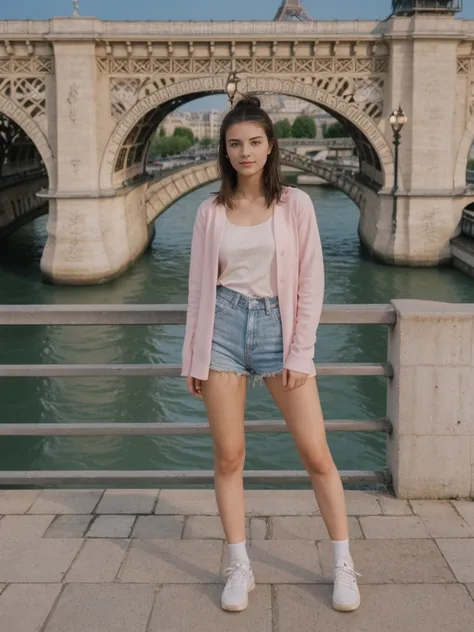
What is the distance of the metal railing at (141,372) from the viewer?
4.09 m

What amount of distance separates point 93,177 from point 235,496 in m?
20.6

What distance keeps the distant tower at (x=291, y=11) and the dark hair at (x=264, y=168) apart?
7329 cm

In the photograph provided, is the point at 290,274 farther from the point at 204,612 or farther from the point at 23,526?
the point at 23,526

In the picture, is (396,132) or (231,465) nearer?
(231,465)

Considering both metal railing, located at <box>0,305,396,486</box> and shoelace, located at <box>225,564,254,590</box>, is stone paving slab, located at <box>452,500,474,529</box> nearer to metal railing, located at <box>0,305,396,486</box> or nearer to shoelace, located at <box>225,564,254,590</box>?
metal railing, located at <box>0,305,396,486</box>

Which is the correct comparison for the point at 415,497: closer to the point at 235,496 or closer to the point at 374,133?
the point at 235,496

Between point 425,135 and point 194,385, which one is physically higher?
point 425,135

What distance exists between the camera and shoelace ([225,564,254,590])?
327 centimetres

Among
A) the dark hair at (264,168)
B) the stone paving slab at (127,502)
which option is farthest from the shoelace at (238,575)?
the dark hair at (264,168)

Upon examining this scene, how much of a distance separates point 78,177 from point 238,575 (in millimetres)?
20759

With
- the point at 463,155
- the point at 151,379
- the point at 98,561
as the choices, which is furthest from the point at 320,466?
the point at 463,155

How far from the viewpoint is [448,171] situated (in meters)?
23.9

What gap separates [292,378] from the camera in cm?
314

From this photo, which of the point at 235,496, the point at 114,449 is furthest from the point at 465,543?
the point at 114,449
